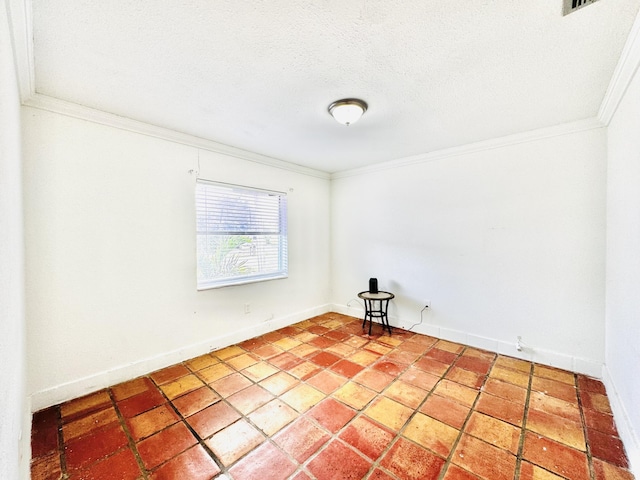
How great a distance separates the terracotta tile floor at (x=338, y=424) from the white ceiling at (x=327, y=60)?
230 centimetres

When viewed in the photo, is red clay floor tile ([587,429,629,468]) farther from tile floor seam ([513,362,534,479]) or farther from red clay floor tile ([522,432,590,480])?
tile floor seam ([513,362,534,479])

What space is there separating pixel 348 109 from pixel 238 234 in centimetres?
192

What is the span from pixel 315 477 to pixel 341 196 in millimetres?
3475

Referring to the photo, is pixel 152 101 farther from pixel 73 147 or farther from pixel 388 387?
pixel 388 387

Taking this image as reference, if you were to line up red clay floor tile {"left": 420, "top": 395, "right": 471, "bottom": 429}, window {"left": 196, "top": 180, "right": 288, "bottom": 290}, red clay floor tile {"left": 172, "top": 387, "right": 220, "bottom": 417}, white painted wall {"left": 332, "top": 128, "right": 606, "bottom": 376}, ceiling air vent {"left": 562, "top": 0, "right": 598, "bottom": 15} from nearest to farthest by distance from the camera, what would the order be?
1. ceiling air vent {"left": 562, "top": 0, "right": 598, "bottom": 15}
2. red clay floor tile {"left": 420, "top": 395, "right": 471, "bottom": 429}
3. red clay floor tile {"left": 172, "top": 387, "right": 220, "bottom": 417}
4. white painted wall {"left": 332, "top": 128, "right": 606, "bottom": 376}
5. window {"left": 196, "top": 180, "right": 288, "bottom": 290}

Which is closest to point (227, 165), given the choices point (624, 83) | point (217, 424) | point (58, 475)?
point (217, 424)

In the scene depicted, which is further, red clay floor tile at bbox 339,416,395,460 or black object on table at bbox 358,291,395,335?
black object on table at bbox 358,291,395,335

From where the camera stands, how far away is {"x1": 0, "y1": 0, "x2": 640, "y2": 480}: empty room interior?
4.53 feet

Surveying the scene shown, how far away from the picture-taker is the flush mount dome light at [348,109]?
2.01m

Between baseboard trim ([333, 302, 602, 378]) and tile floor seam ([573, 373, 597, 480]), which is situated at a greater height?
baseboard trim ([333, 302, 602, 378])

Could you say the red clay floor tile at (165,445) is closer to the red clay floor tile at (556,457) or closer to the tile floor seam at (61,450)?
the tile floor seam at (61,450)

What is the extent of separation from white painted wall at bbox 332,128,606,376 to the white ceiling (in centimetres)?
48

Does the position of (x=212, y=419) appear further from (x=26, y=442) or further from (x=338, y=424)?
(x=26, y=442)

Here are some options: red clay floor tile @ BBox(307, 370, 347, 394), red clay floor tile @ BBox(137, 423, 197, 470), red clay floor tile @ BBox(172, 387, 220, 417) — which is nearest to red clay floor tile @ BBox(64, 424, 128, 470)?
red clay floor tile @ BBox(137, 423, 197, 470)
